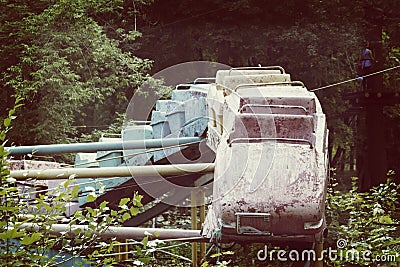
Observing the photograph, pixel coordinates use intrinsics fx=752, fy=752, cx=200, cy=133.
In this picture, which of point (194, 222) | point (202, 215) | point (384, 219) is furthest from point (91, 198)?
point (202, 215)

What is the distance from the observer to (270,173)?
427cm

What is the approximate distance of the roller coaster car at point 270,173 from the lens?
13.8 feet

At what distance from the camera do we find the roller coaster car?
13.8 ft

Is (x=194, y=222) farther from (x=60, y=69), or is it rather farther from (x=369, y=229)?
(x=60, y=69)

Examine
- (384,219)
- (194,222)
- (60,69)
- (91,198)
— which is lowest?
(194,222)

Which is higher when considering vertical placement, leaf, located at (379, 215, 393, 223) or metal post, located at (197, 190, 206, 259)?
leaf, located at (379, 215, 393, 223)

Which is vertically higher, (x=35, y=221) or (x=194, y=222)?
(x=35, y=221)

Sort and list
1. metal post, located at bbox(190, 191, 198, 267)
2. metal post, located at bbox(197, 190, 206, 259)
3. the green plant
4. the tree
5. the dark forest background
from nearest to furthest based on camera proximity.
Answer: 1. the green plant
2. metal post, located at bbox(190, 191, 198, 267)
3. metal post, located at bbox(197, 190, 206, 259)
4. the tree
5. the dark forest background

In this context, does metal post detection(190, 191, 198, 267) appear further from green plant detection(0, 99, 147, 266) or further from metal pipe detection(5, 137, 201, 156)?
green plant detection(0, 99, 147, 266)

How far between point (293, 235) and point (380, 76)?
10.5 meters

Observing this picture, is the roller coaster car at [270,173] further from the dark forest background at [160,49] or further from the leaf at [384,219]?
the dark forest background at [160,49]

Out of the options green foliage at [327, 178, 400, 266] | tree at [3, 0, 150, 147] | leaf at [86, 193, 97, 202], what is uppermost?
tree at [3, 0, 150, 147]

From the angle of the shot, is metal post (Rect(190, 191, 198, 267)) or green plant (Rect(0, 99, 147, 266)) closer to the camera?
green plant (Rect(0, 99, 147, 266))

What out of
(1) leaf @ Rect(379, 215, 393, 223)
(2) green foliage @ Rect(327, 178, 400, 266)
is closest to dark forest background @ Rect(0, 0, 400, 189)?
(2) green foliage @ Rect(327, 178, 400, 266)
